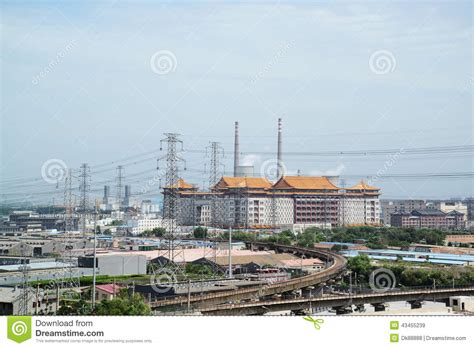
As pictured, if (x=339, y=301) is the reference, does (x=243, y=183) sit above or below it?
above

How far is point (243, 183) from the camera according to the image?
23984 mm

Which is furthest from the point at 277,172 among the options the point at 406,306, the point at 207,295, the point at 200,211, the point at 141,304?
the point at 141,304

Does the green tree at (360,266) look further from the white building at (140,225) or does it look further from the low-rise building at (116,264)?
the white building at (140,225)

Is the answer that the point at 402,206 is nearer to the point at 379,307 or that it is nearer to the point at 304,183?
the point at 304,183

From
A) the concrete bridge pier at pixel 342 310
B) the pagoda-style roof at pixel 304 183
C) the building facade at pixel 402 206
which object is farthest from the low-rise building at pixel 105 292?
the building facade at pixel 402 206

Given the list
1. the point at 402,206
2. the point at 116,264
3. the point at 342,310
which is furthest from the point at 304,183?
the point at 342,310

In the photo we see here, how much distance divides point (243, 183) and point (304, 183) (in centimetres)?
215

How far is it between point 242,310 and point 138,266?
436cm

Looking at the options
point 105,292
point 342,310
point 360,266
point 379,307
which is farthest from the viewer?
point 360,266

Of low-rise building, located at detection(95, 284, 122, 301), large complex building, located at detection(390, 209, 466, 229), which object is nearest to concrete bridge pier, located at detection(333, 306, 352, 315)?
low-rise building, located at detection(95, 284, 122, 301)

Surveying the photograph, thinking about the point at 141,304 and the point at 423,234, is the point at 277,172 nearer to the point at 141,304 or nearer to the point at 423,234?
the point at 423,234

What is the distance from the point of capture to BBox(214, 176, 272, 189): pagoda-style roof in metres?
23.9

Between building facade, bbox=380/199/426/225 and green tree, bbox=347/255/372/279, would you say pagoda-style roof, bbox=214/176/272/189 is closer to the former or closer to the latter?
building facade, bbox=380/199/426/225
